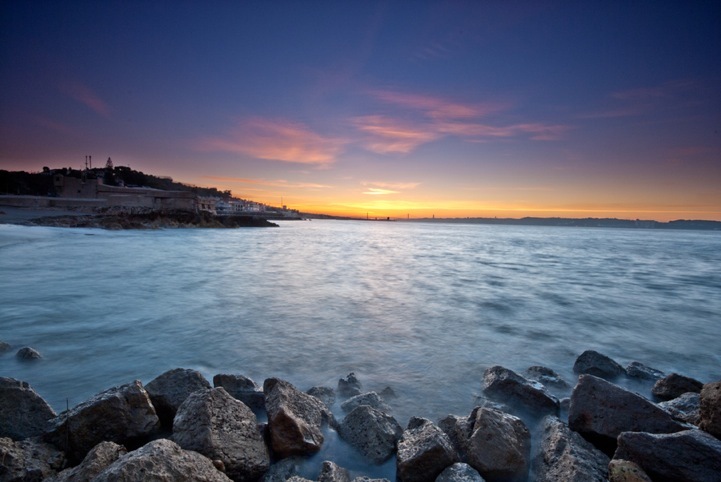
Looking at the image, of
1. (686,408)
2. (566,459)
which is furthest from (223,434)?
(686,408)

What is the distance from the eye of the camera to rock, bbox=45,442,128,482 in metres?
2.01

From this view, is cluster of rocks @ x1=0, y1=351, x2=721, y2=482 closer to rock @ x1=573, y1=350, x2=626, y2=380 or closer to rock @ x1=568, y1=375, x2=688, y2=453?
rock @ x1=568, y1=375, x2=688, y2=453

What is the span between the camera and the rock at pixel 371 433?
113 inches

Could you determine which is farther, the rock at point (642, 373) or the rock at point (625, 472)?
the rock at point (642, 373)

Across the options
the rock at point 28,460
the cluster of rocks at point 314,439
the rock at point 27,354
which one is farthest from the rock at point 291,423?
the rock at point 27,354

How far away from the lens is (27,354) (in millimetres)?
4734

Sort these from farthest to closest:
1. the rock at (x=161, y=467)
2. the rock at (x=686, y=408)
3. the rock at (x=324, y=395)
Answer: the rock at (x=324, y=395), the rock at (x=686, y=408), the rock at (x=161, y=467)

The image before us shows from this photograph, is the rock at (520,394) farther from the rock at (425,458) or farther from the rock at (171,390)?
the rock at (171,390)

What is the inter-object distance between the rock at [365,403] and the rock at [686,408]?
262cm

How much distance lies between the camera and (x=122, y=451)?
2277 millimetres

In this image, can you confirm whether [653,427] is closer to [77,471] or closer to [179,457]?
[179,457]

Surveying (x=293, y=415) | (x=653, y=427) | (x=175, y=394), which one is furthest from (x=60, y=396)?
(x=653, y=427)

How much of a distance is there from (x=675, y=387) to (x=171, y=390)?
17.7 feet

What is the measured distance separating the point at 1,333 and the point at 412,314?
7780 millimetres
